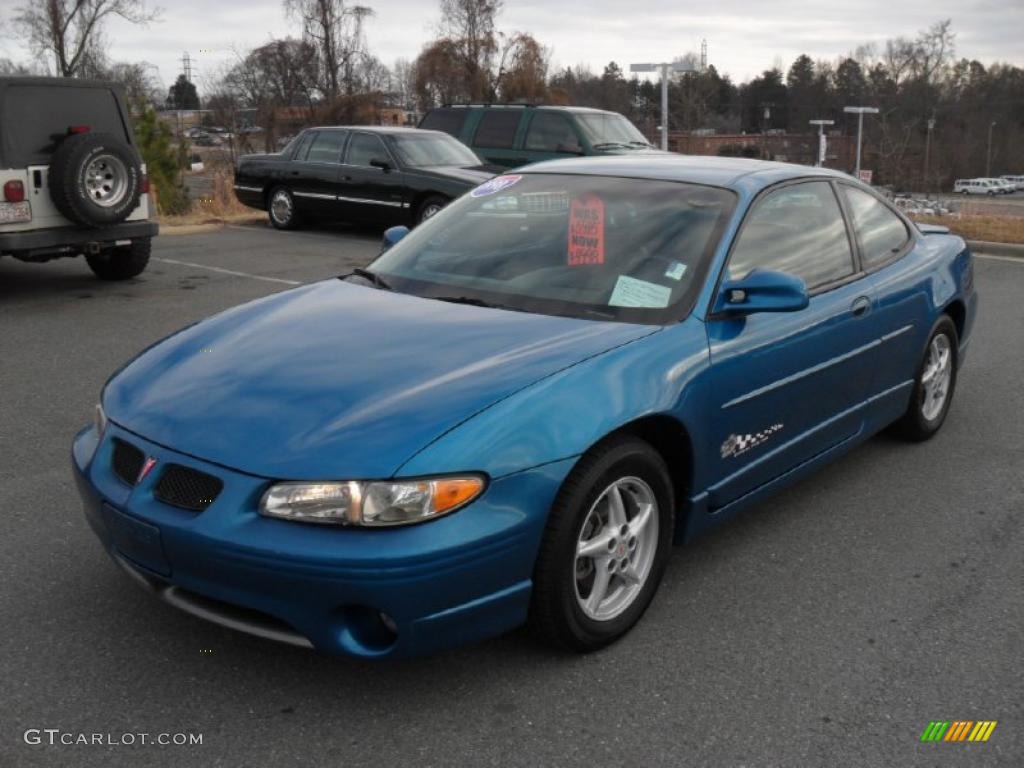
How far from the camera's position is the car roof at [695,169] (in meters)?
4.08

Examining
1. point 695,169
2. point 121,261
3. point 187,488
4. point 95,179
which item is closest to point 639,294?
point 695,169

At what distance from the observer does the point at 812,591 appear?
364cm

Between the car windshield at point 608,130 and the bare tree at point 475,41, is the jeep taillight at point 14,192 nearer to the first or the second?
the car windshield at point 608,130

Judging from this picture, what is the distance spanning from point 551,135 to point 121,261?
22.8 feet

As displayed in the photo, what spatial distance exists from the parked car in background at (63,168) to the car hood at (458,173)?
15.4 feet

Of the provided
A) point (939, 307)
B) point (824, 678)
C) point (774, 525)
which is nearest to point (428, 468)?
point (824, 678)

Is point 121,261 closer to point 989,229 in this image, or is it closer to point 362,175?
point 362,175

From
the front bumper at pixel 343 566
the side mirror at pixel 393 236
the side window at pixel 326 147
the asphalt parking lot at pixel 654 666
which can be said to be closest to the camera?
the front bumper at pixel 343 566

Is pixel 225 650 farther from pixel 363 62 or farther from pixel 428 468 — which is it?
pixel 363 62

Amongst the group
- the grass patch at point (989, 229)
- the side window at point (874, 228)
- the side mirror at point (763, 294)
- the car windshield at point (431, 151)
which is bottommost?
the grass patch at point (989, 229)

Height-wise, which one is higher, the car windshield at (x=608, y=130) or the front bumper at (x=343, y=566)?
the car windshield at (x=608, y=130)

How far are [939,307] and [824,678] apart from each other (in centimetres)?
261

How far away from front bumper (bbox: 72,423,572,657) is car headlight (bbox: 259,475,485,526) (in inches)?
1.1

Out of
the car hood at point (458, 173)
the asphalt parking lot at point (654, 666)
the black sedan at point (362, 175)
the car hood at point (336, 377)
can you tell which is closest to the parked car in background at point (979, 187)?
the black sedan at point (362, 175)
